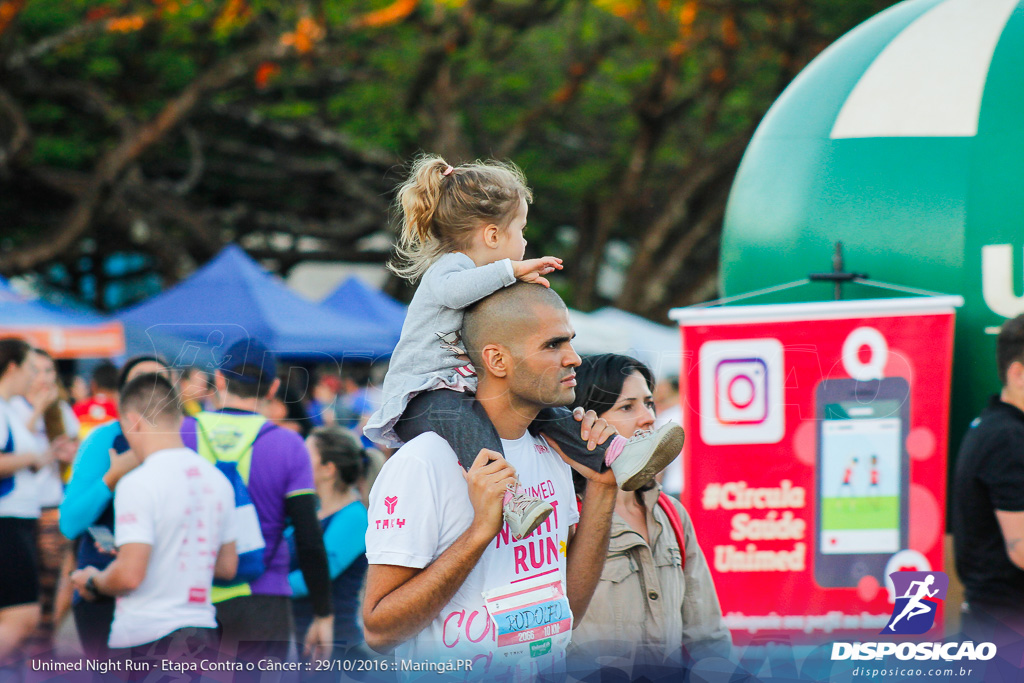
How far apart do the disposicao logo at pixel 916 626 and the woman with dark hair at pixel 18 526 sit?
4074mm

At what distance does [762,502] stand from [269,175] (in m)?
14.7

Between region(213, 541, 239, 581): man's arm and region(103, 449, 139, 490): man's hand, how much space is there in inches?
20.5

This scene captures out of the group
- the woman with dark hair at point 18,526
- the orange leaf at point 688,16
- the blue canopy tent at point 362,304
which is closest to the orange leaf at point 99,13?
the blue canopy tent at point 362,304

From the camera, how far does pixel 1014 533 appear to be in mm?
3660

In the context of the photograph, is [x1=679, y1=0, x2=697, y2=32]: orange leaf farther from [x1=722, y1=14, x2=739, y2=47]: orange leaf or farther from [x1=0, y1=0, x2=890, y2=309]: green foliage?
[x1=722, y1=14, x2=739, y2=47]: orange leaf

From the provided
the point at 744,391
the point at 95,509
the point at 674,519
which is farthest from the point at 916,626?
the point at 95,509

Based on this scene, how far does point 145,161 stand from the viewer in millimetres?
17641

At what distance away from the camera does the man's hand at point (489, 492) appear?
2084 millimetres

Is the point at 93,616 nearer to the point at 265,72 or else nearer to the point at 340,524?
the point at 340,524

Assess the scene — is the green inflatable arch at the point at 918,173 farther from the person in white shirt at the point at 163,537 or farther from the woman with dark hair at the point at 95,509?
the woman with dark hair at the point at 95,509

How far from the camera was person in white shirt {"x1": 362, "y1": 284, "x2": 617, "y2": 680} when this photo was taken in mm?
2098

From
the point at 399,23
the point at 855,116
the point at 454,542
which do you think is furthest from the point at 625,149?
the point at 454,542

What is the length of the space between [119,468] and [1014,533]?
3449mm

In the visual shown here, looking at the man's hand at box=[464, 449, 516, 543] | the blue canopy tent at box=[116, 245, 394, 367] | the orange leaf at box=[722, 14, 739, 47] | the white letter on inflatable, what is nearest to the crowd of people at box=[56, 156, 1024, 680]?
the man's hand at box=[464, 449, 516, 543]
